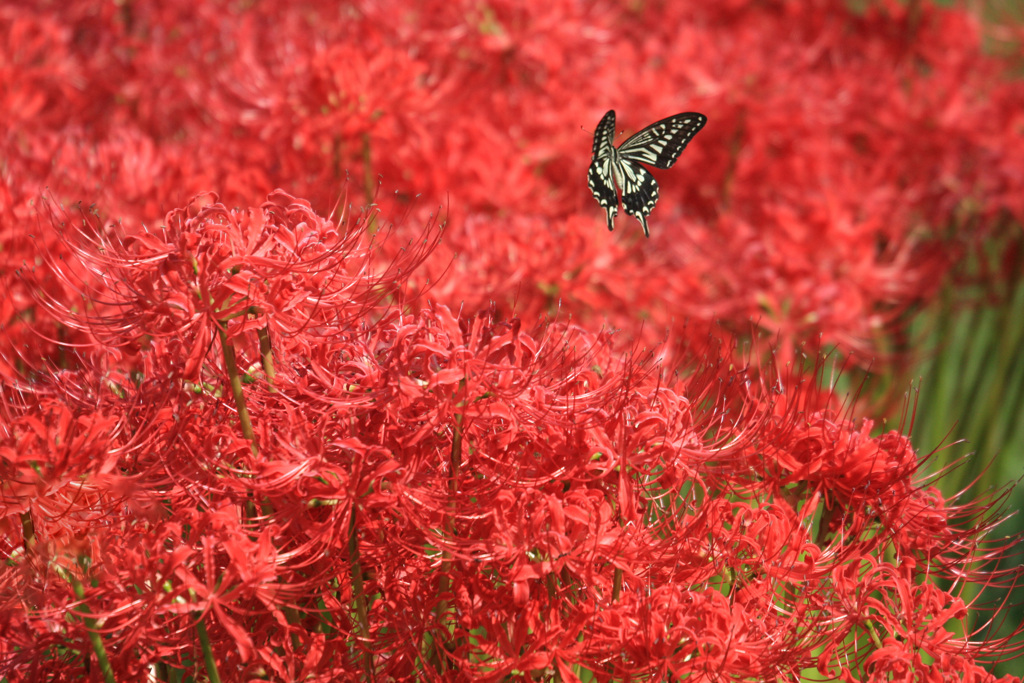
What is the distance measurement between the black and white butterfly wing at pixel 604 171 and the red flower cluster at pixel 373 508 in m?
0.62

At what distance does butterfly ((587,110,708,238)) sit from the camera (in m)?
1.77

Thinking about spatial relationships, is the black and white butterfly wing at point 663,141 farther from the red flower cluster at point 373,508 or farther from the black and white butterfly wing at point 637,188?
the red flower cluster at point 373,508

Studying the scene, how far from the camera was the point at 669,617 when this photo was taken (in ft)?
3.76

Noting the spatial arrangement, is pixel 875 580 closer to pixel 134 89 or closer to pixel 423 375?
pixel 423 375

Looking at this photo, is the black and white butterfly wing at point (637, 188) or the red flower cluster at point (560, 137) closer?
the black and white butterfly wing at point (637, 188)

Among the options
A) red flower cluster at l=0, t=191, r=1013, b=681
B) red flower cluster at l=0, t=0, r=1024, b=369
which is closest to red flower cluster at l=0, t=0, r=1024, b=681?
red flower cluster at l=0, t=191, r=1013, b=681

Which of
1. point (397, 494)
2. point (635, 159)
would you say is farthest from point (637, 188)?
point (397, 494)

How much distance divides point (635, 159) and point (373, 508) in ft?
3.66

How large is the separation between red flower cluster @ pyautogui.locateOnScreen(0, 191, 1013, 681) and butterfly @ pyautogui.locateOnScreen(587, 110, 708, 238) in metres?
0.61

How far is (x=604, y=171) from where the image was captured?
1887 millimetres

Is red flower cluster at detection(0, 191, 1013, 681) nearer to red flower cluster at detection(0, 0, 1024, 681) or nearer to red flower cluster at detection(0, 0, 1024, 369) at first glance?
red flower cluster at detection(0, 0, 1024, 681)

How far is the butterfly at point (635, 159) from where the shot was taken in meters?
1.77

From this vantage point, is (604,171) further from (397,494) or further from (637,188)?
(397,494)

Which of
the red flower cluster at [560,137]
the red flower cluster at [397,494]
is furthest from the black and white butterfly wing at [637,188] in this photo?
the red flower cluster at [397,494]
